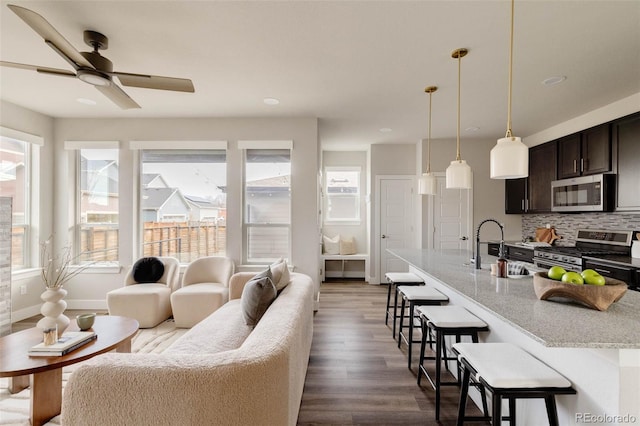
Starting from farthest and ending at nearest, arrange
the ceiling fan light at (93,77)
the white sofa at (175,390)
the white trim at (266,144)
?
1. the white trim at (266,144)
2. the ceiling fan light at (93,77)
3. the white sofa at (175,390)

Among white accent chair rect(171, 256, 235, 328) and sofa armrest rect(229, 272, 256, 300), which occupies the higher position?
sofa armrest rect(229, 272, 256, 300)

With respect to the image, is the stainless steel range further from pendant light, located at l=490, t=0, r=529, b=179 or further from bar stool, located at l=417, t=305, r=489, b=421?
pendant light, located at l=490, t=0, r=529, b=179

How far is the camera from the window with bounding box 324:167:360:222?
6.27 metres

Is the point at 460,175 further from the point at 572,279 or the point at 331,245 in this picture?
the point at 331,245

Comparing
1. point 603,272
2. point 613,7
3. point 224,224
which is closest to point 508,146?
point 613,7

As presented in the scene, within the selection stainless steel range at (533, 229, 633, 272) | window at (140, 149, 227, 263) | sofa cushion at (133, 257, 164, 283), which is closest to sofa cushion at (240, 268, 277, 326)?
sofa cushion at (133, 257, 164, 283)

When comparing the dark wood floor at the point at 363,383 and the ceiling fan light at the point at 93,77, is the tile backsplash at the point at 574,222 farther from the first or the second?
the ceiling fan light at the point at 93,77

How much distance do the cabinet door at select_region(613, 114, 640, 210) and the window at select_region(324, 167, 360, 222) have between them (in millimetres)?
3915

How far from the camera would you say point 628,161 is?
3078 mm

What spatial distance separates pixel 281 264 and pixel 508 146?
1.90m

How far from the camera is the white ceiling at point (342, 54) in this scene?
76.0 inches

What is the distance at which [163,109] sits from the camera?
3.81 meters

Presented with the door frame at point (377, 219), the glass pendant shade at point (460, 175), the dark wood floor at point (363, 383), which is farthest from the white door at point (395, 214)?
the glass pendant shade at point (460, 175)

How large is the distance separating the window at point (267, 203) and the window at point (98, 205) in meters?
1.88
